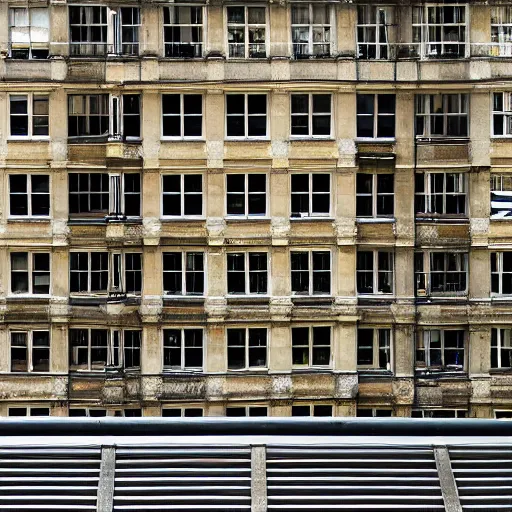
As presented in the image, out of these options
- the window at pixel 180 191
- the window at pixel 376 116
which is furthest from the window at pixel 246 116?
the window at pixel 376 116

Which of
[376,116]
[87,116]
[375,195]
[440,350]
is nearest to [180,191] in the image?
[87,116]

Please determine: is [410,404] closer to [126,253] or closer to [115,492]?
[126,253]

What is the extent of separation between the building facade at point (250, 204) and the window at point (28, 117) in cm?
2

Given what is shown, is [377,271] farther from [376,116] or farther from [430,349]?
[376,116]

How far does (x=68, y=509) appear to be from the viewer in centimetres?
402

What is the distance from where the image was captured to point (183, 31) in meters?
8.96

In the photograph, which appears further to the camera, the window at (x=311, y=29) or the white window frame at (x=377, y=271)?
the white window frame at (x=377, y=271)

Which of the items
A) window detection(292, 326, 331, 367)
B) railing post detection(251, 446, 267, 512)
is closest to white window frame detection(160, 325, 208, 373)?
window detection(292, 326, 331, 367)

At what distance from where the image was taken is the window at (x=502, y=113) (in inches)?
361

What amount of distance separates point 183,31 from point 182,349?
115 inches

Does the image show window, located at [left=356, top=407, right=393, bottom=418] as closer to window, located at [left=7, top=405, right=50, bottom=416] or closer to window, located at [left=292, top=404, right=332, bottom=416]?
window, located at [left=292, top=404, right=332, bottom=416]

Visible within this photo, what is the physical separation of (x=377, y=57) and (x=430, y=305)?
2358 millimetres

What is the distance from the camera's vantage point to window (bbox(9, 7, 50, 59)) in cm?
888

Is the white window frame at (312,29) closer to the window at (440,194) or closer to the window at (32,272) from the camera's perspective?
the window at (440,194)
